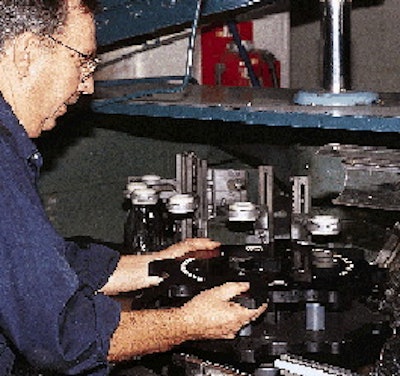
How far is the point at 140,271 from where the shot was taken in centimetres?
216

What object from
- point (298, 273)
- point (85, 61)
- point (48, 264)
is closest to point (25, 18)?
point (85, 61)

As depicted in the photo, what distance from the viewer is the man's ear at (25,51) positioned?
1527 mm

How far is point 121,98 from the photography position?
255 centimetres

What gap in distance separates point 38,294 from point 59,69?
475 mm

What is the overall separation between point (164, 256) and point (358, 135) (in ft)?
2.08

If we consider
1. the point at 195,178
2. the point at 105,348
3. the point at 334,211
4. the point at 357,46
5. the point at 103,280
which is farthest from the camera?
the point at 357,46

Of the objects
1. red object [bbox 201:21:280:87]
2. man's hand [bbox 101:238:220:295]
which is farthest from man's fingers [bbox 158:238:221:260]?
red object [bbox 201:21:280:87]

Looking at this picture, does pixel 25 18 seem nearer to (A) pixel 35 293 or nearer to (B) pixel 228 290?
(A) pixel 35 293

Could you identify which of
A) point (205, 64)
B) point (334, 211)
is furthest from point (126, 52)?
point (334, 211)

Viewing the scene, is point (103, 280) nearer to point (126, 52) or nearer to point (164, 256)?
point (164, 256)

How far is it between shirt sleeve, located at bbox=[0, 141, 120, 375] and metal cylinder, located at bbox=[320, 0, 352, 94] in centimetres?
94

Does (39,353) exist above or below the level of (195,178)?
below

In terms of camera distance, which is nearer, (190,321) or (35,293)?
(35,293)

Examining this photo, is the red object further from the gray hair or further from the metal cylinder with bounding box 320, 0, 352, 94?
the gray hair
